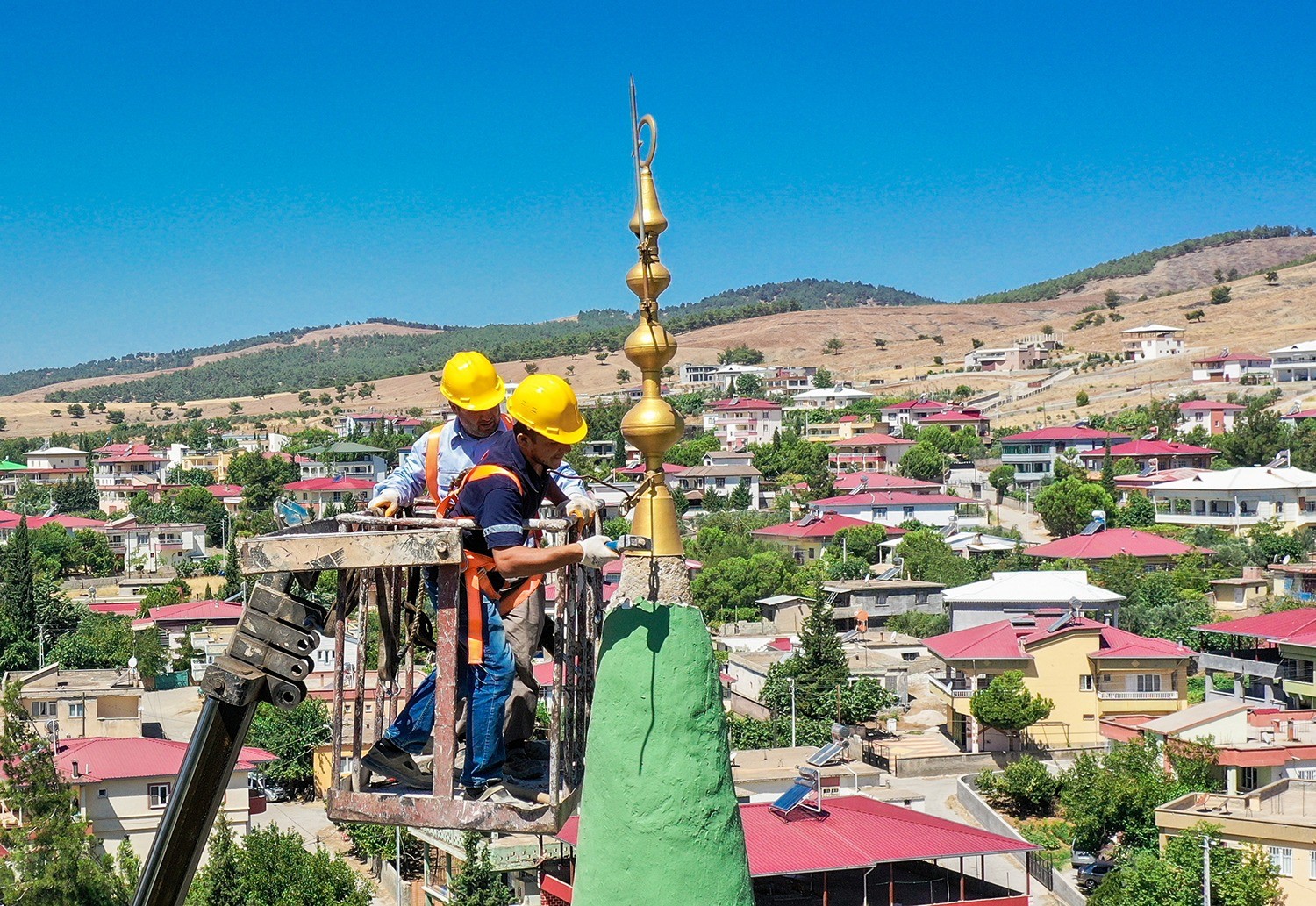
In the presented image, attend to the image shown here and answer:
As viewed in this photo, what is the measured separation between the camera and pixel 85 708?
1428 inches

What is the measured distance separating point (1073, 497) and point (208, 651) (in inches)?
1430

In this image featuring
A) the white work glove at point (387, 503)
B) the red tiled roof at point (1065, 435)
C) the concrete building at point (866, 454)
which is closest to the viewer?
the white work glove at point (387, 503)

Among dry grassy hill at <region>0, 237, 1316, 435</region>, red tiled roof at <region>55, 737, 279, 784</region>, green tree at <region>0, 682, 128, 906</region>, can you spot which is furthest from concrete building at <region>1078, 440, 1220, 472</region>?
green tree at <region>0, 682, 128, 906</region>

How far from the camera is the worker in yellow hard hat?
6.20m

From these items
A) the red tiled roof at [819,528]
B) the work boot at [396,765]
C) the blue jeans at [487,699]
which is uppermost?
the blue jeans at [487,699]

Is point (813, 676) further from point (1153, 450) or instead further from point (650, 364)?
point (1153, 450)

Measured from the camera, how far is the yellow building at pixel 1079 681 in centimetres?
4072

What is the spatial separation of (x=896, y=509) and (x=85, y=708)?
1673 inches

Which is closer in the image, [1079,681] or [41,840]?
[41,840]

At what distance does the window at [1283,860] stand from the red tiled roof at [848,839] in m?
4.30

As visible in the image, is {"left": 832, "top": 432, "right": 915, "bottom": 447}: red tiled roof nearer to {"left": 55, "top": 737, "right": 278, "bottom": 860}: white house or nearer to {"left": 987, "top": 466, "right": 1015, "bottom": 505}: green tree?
{"left": 987, "top": 466, "right": 1015, "bottom": 505}: green tree

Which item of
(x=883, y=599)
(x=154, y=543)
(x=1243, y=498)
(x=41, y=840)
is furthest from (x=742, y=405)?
(x=41, y=840)

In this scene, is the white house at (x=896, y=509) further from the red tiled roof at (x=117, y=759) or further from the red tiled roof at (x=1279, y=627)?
the red tiled roof at (x=117, y=759)

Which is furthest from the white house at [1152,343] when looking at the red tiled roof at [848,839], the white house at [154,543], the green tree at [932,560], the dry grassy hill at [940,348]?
the red tiled roof at [848,839]
